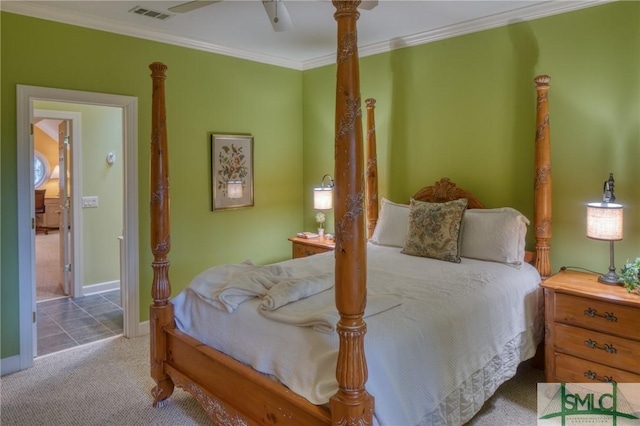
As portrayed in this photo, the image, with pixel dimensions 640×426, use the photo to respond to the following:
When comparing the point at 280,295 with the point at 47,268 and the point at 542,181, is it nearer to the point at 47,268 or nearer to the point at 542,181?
the point at 542,181

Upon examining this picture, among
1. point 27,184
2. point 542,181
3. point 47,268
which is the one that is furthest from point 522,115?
point 47,268

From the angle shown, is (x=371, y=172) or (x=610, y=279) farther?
(x=371, y=172)

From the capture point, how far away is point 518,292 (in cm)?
281

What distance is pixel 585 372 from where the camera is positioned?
2.67m

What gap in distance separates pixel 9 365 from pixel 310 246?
2607 mm

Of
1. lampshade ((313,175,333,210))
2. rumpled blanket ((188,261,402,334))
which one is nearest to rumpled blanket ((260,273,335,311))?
rumpled blanket ((188,261,402,334))

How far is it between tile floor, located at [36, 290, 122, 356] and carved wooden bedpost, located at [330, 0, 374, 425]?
122 inches

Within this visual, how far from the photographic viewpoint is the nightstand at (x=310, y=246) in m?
4.24

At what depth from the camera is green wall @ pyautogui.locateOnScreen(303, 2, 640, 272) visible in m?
2.99

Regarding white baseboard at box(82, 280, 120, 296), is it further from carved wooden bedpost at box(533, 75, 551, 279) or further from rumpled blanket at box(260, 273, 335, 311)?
carved wooden bedpost at box(533, 75, 551, 279)

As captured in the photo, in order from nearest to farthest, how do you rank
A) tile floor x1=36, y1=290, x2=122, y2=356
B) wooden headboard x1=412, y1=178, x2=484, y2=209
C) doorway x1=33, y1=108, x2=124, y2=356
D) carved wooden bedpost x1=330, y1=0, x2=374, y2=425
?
carved wooden bedpost x1=330, y1=0, x2=374, y2=425 → wooden headboard x1=412, y1=178, x2=484, y2=209 → tile floor x1=36, y1=290, x2=122, y2=356 → doorway x1=33, y1=108, x2=124, y2=356

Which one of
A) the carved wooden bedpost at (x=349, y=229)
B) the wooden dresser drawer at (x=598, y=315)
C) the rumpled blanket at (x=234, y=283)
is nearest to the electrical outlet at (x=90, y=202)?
the rumpled blanket at (x=234, y=283)

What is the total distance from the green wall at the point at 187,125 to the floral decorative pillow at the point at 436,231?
6.41 ft

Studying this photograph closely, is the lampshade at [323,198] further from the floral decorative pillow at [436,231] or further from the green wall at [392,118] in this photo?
the floral decorative pillow at [436,231]
